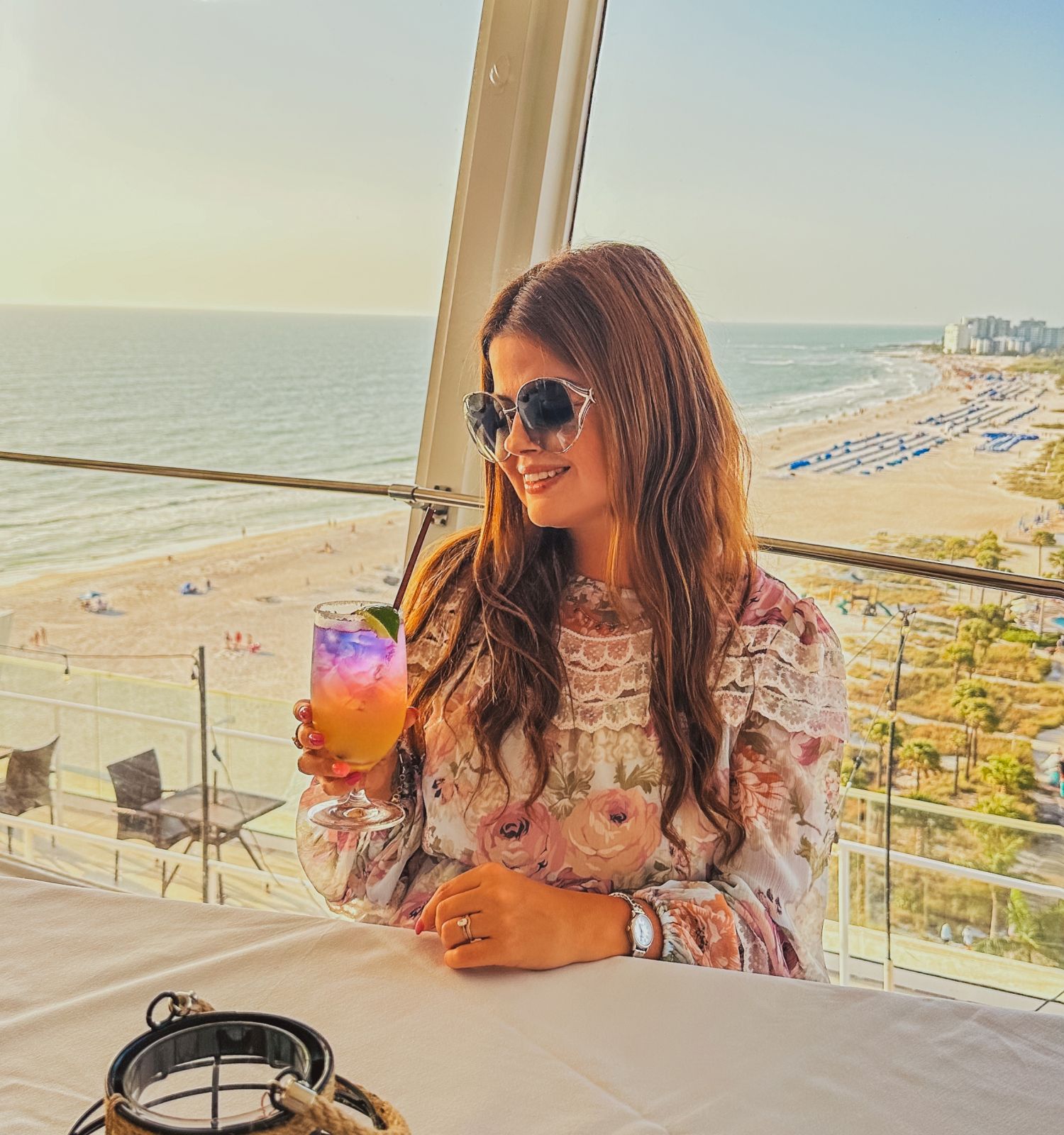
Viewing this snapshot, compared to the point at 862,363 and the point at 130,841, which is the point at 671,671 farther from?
the point at 130,841

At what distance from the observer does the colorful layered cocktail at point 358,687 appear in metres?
1.26

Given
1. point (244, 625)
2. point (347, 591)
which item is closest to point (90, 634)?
point (244, 625)

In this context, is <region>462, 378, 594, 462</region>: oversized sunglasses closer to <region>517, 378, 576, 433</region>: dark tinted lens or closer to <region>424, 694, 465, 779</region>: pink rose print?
<region>517, 378, 576, 433</region>: dark tinted lens

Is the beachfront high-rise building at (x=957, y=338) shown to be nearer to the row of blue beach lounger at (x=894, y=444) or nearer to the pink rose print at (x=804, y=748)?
the row of blue beach lounger at (x=894, y=444)

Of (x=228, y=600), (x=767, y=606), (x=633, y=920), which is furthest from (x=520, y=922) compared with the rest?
(x=228, y=600)

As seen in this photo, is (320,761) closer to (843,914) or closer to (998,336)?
(843,914)

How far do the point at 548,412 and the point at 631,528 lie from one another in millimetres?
191

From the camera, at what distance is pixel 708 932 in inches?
48.4

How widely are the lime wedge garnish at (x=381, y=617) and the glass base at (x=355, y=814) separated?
195 millimetres

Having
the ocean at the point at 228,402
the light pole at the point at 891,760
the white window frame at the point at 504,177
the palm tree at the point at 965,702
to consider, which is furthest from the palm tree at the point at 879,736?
the white window frame at the point at 504,177

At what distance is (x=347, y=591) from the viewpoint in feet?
10.1

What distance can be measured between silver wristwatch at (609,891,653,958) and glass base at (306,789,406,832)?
0.26 m

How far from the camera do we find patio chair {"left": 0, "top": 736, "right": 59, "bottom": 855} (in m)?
2.74

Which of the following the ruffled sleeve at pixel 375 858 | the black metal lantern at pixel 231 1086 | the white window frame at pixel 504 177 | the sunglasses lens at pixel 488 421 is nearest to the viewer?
the black metal lantern at pixel 231 1086
